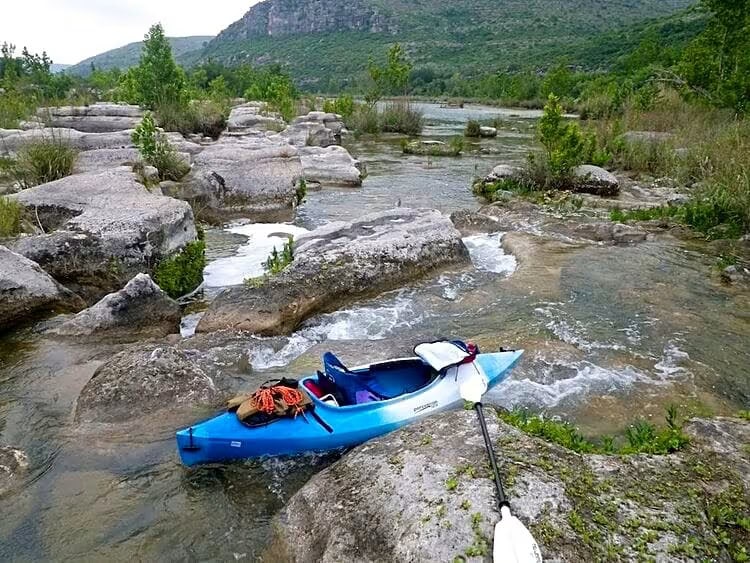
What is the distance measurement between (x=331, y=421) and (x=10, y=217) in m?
6.73

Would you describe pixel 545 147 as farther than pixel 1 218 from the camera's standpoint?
Yes

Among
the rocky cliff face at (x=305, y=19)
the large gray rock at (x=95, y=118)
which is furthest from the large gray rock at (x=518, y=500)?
the rocky cliff face at (x=305, y=19)

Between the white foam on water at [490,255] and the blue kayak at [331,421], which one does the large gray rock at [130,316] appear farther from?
the white foam on water at [490,255]


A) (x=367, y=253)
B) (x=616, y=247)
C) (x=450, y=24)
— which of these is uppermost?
(x=450, y=24)

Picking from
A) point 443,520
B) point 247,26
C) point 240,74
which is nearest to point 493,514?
point 443,520

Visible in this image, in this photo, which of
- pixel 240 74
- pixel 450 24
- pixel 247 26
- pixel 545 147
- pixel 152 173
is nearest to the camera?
Result: pixel 152 173

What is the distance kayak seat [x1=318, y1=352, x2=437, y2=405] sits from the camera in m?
5.02

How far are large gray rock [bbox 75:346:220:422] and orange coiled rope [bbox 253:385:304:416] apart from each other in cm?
102

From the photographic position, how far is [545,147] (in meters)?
14.9

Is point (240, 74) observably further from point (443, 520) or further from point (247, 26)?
point (247, 26)

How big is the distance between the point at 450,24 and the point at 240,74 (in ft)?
269

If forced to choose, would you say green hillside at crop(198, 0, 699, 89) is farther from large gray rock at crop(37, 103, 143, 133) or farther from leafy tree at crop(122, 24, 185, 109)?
large gray rock at crop(37, 103, 143, 133)

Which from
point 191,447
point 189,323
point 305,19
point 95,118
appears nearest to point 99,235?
point 189,323

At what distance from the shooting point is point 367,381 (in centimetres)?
527
